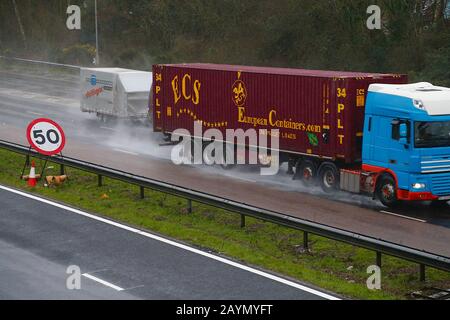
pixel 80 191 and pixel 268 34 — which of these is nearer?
pixel 80 191

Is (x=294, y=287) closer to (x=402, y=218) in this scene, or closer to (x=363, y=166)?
(x=402, y=218)

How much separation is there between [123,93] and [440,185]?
63.5ft

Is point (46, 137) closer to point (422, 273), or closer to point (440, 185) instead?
point (440, 185)

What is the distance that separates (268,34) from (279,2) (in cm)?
342

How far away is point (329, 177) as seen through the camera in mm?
24703

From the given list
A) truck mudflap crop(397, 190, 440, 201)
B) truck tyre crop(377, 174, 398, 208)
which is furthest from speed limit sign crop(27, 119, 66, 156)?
truck mudflap crop(397, 190, 440, 201)

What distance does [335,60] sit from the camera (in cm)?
5031

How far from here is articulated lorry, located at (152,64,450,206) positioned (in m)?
21.7

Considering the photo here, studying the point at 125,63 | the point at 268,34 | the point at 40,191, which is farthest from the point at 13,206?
the point at 125,63

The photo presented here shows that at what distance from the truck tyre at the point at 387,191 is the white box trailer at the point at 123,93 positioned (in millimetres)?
16998

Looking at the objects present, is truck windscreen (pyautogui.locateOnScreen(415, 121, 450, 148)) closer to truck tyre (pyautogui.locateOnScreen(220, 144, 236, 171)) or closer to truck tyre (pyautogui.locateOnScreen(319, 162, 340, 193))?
truck tyre (pyautogui.locateOnScreen(319, 162, 340, 193))

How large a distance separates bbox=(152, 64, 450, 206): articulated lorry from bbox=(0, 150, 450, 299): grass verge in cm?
444

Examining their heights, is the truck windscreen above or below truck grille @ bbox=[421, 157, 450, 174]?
above

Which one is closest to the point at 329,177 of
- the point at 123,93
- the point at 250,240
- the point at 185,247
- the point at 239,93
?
the point at 239,93
